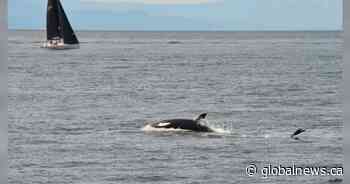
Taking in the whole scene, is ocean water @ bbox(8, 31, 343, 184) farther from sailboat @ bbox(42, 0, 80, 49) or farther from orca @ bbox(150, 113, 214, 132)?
sailboat @ bbox(42, 0, 80, 49)

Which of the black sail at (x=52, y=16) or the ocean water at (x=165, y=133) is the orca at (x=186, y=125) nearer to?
the ocean water at (x=165, y=133)


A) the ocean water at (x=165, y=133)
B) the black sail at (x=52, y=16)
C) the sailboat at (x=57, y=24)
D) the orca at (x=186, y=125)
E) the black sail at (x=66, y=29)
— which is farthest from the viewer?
the black sail at (x=66, y=29)

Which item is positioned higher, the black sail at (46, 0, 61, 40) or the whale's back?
the black sail at (46, 0, 61, 40)

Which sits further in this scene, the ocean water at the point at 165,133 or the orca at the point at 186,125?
the orca at the point at 186,125

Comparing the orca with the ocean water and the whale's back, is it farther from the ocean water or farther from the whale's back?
the ocean water

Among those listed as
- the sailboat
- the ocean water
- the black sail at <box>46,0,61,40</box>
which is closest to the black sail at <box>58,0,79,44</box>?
the sailboat

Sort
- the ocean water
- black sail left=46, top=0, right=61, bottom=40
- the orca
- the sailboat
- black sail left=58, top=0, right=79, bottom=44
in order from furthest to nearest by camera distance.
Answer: black sail left=58, top=0, right=79, bottom=44, the sailboat, black sail left=46, top=0, right=61, bottom=40, the orca, the ocean water

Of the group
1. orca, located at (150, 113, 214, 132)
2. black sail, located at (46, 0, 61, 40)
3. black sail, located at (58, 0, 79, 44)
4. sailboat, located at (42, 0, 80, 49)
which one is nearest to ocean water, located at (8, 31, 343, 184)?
orca, located at (150, 113, 214, 132)

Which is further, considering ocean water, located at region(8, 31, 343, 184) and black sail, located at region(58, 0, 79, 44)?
black sail, located at region(58, 0, 79, 44)

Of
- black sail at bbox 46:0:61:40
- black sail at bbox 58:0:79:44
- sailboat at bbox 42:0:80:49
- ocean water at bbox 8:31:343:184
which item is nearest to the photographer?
ocean water at bbox 8:31:343:184

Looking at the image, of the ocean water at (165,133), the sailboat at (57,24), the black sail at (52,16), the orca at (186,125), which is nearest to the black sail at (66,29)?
the sailboat at (57,24)

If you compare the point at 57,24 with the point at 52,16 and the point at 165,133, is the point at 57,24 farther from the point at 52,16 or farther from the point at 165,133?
the point at 165,133

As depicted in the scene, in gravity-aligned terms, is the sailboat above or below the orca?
above

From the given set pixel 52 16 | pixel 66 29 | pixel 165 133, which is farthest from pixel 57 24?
pixel 165 133
